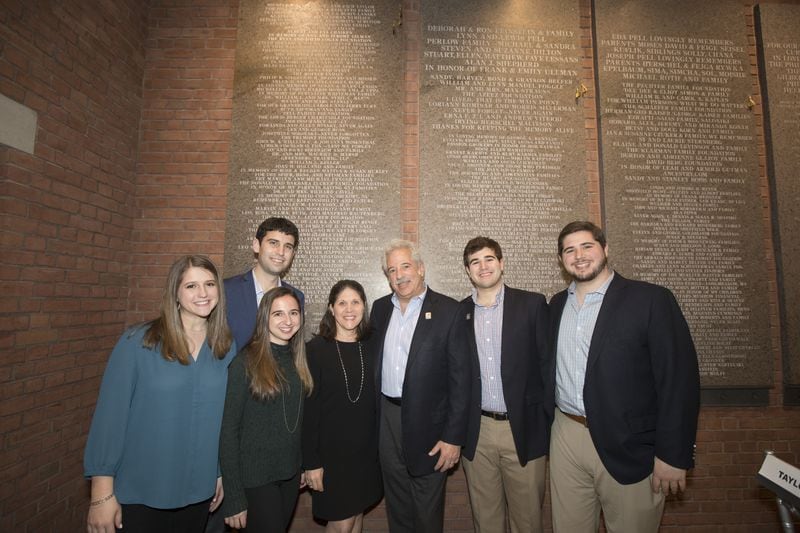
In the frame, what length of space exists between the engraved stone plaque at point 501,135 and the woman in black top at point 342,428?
1246mm

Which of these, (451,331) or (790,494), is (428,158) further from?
(790,494)

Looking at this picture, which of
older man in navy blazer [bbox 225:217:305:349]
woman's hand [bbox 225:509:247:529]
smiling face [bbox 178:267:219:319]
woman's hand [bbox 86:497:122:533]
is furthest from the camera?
older man in navy blazer [bbox 225:217:305:349]

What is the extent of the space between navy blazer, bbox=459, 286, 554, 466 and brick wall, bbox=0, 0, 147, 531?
3013 millimetres

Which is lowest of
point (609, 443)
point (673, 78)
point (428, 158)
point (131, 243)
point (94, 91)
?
point (609, 443)

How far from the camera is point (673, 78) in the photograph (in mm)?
3639

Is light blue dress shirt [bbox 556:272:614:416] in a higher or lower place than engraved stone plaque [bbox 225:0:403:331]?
lower

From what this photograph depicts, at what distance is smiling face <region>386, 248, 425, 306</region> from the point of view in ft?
8.52

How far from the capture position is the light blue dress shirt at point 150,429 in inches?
70.2

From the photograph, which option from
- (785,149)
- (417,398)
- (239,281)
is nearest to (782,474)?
(417,398)

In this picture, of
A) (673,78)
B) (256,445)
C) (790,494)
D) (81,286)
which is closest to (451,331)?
(256,445)

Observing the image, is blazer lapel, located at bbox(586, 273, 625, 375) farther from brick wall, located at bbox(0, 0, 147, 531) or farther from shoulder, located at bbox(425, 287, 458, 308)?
brick wall, located at bbox(0, 0, 147, 531)

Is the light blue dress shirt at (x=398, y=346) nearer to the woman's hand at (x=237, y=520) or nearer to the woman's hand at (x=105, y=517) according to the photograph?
the woman's hand at (x=237, y=520)

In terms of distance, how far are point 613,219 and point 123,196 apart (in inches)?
180

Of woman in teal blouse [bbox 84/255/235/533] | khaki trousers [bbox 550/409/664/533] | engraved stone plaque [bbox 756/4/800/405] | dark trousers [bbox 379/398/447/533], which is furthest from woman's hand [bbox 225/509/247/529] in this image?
engraved stone plaque [bbox 756/4/800/405]
